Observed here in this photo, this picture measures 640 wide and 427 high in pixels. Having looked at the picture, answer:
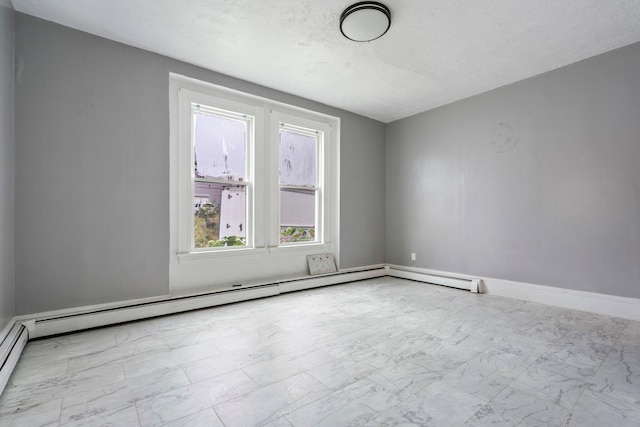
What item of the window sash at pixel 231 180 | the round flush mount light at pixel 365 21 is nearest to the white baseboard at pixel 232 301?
the window sash at pixel 231 180

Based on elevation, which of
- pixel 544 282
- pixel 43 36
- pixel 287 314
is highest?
pixel 43 36

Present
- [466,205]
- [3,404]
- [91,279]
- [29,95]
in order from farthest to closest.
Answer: [466,205] → [91,279] → [29,95] → [3,404]

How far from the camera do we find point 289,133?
479cm

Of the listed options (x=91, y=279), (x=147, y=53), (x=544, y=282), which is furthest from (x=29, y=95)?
(x=544, y=282)

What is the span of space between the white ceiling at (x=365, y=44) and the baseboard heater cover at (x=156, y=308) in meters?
2.82

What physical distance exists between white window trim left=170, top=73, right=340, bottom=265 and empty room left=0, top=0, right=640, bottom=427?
Result: 1.1 inches

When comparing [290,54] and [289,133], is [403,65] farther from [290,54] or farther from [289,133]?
[289,133]

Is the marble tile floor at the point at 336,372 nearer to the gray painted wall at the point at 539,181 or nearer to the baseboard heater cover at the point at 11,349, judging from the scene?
the baseboard heater cover at the point at 11,349

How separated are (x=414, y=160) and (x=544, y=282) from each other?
273 cm

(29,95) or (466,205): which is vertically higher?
(29,95)

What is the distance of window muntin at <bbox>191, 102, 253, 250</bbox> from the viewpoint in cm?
386

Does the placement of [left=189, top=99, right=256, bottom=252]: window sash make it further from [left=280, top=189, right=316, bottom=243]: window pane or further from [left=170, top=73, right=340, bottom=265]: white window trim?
[left=280, top=189, right=316, bottom=243]: window pane

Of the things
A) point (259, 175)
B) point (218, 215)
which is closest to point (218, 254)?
Answer: point (218, 215)

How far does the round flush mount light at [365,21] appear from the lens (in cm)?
259
